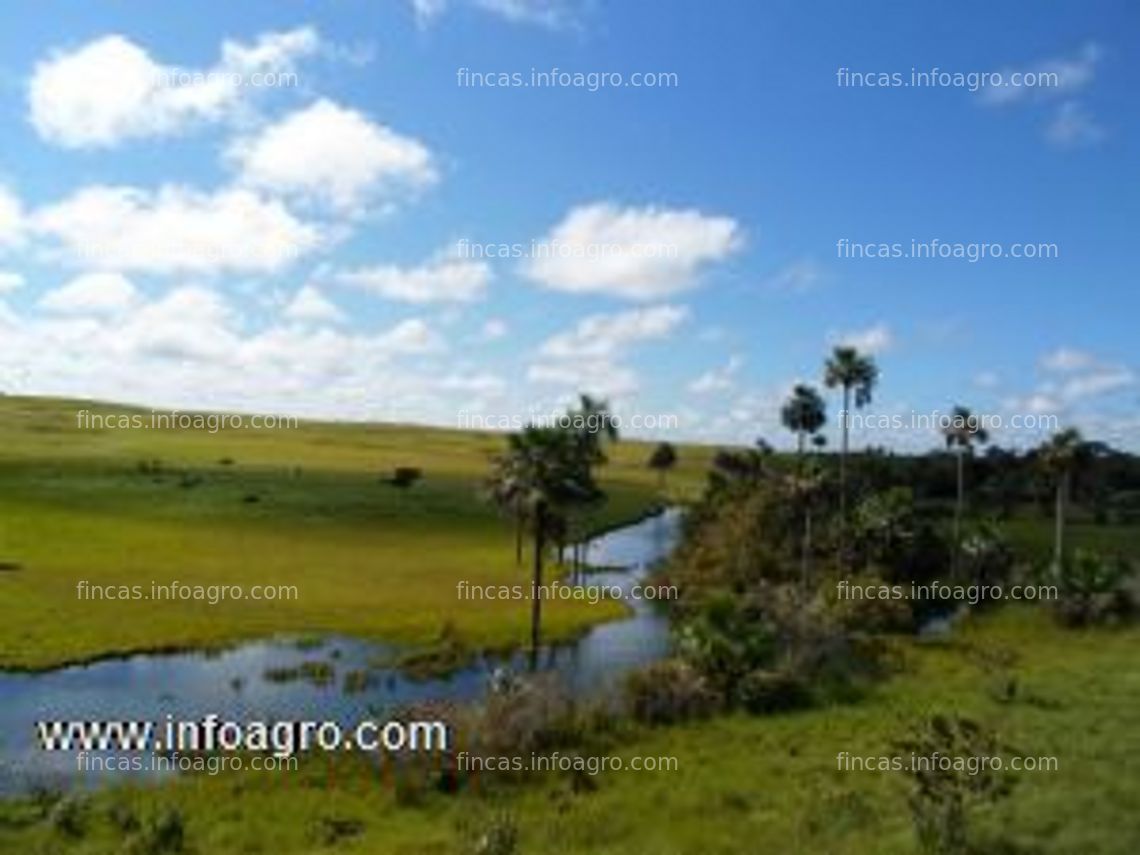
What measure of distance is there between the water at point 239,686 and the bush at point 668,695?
179 inches

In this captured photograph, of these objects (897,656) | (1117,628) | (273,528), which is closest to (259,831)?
(897,656)

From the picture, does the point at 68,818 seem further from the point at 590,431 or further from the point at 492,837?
the point at 590,431

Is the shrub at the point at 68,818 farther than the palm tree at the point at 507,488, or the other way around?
the palm tree at the point at 507,488

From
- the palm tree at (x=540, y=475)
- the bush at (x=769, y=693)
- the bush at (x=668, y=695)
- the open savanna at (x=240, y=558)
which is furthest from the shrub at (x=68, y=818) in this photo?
the palm tree at (x=540, y=475)

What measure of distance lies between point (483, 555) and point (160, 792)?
8564 centimetres

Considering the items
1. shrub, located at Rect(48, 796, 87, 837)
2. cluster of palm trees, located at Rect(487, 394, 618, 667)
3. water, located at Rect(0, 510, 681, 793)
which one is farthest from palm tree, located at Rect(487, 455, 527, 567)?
shrub, located at Rect(48, 796, 87, 837)

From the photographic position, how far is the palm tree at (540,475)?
76.5m

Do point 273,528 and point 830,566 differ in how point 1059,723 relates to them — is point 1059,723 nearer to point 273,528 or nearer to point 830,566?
point 830,566

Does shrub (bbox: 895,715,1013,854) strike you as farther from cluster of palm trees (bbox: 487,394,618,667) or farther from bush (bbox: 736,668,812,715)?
cluster of palm trees (bbox: 487,394,618,667)

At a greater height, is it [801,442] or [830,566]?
[801,442]

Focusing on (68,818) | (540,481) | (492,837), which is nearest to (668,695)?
(540,481)

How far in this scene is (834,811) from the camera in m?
42.2

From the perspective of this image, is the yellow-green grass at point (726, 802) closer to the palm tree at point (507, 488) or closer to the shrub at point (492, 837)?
the shrub at point (492, 837)

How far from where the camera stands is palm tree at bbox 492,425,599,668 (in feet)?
251
